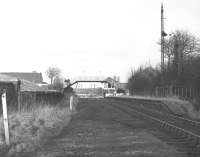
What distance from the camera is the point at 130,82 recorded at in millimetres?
79562

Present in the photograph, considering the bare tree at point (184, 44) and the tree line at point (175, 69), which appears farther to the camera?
the bare tree at point (184, 44)

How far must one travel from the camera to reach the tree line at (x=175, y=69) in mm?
38875

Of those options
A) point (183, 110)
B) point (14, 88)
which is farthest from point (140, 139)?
point (183, 110)

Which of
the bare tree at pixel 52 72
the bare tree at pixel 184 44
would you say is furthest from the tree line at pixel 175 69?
the bare tree at pixel 52 72

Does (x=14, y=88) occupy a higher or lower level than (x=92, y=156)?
higher

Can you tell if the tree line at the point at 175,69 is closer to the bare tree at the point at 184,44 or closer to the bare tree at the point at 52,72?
the bare tree at the point at 184,44

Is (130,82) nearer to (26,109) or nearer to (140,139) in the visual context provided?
(26,109)

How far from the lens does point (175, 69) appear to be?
154 feet

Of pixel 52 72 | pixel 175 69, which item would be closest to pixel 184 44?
pixel 175 69

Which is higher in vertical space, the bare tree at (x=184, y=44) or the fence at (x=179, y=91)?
the bare tree at (x=184, y=44)

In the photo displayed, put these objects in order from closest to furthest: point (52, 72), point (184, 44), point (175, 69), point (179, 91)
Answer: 1. point (179, 91)
2. point (175, 69)
3. point (184, 44)
4. point (52, 72)

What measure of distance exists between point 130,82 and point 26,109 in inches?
2318

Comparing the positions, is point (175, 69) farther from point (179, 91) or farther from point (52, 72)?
point (52, 72)

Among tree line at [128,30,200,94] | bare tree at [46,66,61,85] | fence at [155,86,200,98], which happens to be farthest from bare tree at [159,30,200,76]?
bare tree at [46,66,61,85]
